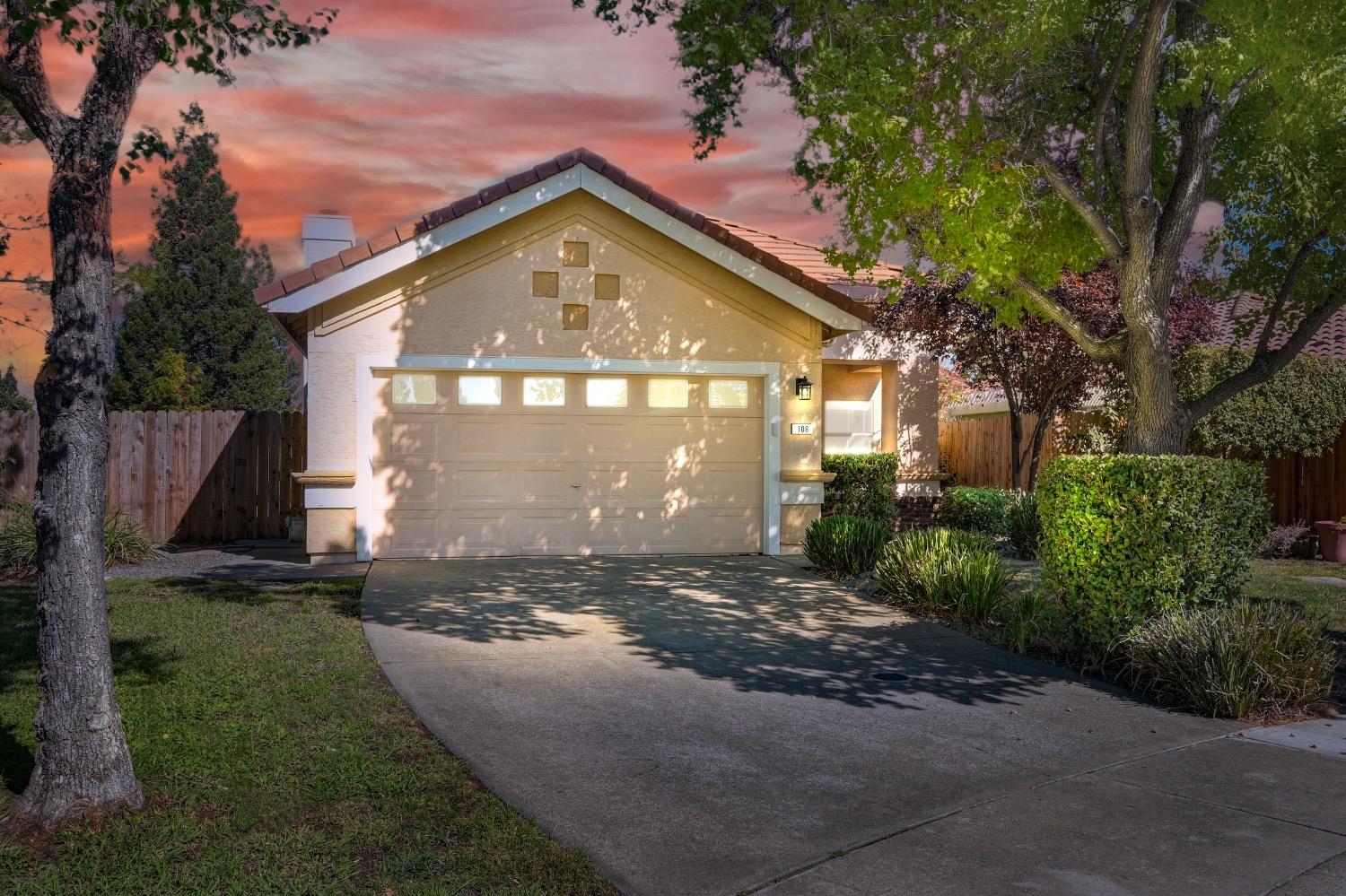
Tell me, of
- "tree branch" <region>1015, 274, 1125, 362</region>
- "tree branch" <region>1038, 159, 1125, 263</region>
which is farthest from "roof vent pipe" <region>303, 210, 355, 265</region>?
"tree branch" <region>1038, 159, 1125, 263</region>

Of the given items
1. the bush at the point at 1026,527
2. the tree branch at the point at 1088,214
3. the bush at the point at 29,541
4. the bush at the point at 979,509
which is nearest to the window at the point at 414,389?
the bush at the point at 29,541

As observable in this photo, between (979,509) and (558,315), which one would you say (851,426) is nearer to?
(979,509)

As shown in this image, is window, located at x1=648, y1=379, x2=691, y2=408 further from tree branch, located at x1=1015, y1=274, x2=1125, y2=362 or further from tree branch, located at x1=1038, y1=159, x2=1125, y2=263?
tree branch, located at x1=1038, y1=159, x2=1125, y2=263

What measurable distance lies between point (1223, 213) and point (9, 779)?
12.3 m

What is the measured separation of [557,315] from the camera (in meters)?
13.6

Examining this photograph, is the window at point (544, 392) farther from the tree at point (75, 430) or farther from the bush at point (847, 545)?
the tree at point (75, 430)

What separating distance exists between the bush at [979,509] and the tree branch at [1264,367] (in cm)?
690

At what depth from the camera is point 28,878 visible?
4.16m

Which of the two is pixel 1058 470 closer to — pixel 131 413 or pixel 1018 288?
pixel 1018 288

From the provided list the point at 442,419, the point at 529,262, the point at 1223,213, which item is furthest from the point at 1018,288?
the point at 442,419

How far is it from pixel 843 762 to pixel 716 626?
383 centimetres

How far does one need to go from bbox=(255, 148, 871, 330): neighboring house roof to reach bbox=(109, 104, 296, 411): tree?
82.0ft

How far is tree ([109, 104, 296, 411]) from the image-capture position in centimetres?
3569

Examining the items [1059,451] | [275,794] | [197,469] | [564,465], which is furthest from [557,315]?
[1059,451]
